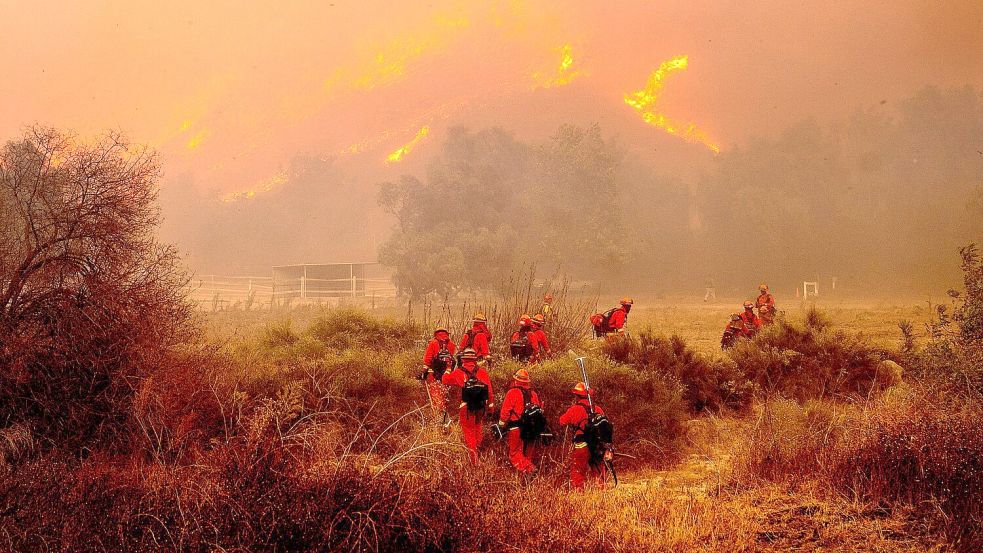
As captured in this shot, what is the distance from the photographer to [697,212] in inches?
2970

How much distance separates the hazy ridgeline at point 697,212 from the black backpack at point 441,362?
107ft

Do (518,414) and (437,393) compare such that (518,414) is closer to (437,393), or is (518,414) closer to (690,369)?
(437,393)

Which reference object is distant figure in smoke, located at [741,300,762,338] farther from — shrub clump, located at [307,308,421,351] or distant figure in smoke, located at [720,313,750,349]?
shrub clump, located at [307,308,421,351]

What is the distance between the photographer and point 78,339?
998cm

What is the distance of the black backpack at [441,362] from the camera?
39.0ft

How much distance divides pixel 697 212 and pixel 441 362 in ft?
225

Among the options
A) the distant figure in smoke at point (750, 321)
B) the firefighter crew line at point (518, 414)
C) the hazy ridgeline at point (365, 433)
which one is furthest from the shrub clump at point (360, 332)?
the distant figure in smoke at point (750, 321)

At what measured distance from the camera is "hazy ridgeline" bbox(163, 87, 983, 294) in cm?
5131

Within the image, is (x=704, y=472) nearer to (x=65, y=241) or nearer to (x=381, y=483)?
(x=381, y=483)

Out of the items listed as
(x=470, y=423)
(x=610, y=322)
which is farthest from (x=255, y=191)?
(x=470, y=423)

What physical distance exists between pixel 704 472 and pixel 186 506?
24.4ft

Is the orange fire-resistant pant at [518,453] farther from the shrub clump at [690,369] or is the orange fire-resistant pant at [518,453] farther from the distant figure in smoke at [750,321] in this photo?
the distant figure in smoke at [750,321]

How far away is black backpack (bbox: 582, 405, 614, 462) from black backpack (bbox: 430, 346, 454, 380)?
13.6 feet

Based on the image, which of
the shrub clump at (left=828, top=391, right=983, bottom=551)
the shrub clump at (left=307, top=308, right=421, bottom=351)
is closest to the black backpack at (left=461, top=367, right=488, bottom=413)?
the shrub clump at (left=828, top=391, right=983, bottom=551)
